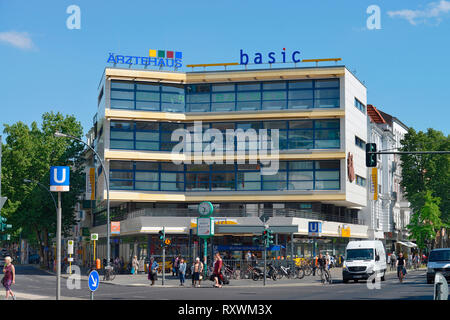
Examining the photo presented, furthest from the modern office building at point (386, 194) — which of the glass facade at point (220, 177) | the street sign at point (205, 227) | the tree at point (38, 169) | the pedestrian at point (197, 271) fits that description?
the pedestrian at point (197, 271)

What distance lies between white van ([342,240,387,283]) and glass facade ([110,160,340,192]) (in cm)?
1863

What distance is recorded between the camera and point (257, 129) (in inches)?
2320

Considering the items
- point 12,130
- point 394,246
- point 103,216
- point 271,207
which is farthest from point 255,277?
point 394,246

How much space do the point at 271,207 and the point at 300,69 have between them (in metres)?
12.0

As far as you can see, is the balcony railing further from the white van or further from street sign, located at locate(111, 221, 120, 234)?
the white van

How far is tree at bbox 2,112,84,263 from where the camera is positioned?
2724 inches

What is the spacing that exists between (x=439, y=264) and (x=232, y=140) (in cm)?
2780

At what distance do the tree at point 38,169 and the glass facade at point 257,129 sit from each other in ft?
48.7

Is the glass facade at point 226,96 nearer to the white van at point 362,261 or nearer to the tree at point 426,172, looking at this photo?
the white van at point 362,261

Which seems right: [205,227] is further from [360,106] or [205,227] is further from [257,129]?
[360,106]

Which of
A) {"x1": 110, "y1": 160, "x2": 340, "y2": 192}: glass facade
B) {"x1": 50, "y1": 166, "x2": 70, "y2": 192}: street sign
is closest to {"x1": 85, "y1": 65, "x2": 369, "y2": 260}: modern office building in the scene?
{"x1": 110, "y1": 160, "x2": 340, "y2": 192}: glass facade

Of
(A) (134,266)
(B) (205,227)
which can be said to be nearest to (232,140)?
(A) (134,266)

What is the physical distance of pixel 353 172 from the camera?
199ft

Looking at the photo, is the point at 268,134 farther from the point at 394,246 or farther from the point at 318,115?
the point at 394,246
